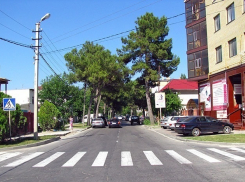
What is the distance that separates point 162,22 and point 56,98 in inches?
764

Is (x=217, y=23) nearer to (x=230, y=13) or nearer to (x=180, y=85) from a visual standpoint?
(x=230, y=13)

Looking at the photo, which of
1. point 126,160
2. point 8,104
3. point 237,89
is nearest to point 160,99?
point 237,89

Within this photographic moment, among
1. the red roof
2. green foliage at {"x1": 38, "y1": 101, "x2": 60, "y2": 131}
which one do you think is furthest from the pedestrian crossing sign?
the red roof

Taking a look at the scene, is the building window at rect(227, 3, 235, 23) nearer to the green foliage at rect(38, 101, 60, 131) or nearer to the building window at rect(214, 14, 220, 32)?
the building window at rect(214, 14, 220, 32)

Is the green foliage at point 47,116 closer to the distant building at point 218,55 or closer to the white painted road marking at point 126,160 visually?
the distant building at point 218,55

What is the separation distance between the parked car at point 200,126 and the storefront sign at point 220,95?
19.8 feet

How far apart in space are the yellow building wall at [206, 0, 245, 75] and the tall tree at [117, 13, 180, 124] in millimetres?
12594

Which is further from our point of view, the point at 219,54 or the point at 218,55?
the point at 218,55

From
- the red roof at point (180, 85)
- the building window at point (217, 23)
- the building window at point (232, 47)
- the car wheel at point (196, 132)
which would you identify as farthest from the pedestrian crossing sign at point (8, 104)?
the red roof at point (180, 85)

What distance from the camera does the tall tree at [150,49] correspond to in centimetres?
4328

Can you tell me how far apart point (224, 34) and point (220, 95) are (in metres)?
5.91

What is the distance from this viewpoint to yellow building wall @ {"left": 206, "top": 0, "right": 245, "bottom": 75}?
24.8 meters

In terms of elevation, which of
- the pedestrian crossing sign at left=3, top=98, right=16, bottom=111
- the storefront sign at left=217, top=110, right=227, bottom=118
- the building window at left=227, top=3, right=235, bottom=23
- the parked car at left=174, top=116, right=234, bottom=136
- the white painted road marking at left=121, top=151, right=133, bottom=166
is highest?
the building window at left=227, top=3, right=235, bottom=23

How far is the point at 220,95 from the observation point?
1130 inches
